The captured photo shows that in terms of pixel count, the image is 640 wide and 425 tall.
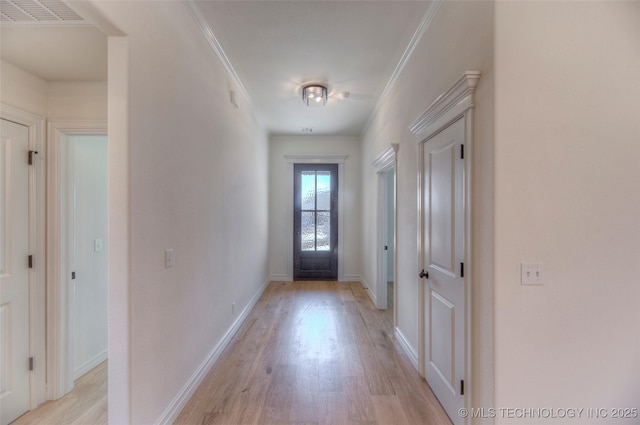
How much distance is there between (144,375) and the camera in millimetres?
1552

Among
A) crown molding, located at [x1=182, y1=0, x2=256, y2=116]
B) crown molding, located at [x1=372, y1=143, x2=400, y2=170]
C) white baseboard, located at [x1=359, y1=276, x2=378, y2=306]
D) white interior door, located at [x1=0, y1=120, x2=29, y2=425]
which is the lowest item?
white baseboard, located at [x1=359, y1=276, x2=378, y2=306]

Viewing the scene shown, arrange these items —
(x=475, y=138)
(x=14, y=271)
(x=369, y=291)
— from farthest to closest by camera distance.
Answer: (x=369, y=291) → (x=14, y=271) → (x=475, y=138)

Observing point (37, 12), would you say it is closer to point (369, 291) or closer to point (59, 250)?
point (59, 250)

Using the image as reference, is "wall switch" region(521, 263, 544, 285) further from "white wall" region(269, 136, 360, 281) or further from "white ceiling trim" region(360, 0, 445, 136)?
"white wall" region(269, 136, 360, 281)

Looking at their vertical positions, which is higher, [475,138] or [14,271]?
[475,138]

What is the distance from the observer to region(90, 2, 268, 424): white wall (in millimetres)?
1465

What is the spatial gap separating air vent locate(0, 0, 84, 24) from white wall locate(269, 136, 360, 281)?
4.18m

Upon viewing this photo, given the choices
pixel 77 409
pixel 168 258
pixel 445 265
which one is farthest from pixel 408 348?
pixel 77 409

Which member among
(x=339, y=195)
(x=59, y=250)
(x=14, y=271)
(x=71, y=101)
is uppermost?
(x=71, y=101)

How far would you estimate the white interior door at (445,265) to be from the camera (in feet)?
5.70

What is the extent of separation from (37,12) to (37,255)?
1.57 metres

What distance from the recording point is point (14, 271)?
6.22 ft

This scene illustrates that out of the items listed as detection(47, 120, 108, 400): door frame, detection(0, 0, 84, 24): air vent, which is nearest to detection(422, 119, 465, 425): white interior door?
detection(0, 0, 84, 24): air vent

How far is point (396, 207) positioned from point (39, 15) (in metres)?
3.08
